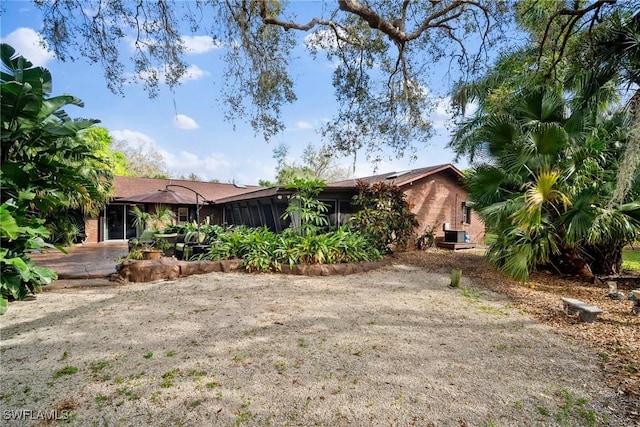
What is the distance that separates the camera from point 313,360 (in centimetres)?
354

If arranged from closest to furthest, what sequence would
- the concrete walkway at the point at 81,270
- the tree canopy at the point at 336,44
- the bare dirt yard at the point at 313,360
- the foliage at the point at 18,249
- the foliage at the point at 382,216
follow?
the bare dirt yard at the point at 313,360
the foliage at the point at 18,249
the tree canopy at the point at 336,44
the concrete walkway at the point at 81,270
the foliage at the point at 382,216

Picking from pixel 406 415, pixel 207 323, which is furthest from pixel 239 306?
pixel 406 415

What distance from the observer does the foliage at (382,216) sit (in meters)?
10.5

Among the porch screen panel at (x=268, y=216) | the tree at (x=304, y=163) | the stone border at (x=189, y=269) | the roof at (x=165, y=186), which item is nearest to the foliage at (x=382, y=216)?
the stone border at (x=189, y=269)

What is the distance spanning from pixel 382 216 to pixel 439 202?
19.2 feet

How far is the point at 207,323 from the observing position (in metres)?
4.69

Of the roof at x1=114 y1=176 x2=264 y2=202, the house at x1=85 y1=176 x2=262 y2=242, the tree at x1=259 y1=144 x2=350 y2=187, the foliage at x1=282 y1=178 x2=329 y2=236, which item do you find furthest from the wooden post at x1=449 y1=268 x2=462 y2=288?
the tree at x1=259 y1=144 x2=350 y2=187

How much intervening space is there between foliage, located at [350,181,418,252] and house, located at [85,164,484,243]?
1.29 metres

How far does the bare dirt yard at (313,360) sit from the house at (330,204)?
6696 mm

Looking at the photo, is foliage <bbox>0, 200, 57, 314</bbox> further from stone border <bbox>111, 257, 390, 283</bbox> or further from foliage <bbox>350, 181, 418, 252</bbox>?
foliage <bbox>350, 181, 418, 252</bbox>

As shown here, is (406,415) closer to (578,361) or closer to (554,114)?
(578,361)

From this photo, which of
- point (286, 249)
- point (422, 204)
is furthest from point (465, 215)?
point (286, 249)

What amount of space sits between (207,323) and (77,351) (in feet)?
5.08

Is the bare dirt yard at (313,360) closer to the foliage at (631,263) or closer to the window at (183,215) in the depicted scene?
the foliage at (631,263)
